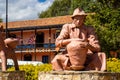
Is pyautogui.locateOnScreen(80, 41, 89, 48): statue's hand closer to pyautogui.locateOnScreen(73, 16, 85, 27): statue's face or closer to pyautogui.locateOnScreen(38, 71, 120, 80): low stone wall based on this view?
pyautogui.locateOnScreen(73, 16, 85, 27): statue's face

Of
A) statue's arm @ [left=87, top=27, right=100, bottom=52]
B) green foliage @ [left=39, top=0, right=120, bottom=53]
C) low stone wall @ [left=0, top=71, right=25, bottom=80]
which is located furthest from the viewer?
green foliage @ [left=39, top=0, right=120, bottom=53]

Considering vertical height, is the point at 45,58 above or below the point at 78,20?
below

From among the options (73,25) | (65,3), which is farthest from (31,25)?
(73,25)

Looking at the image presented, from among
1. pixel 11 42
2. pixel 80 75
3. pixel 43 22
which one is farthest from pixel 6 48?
pixel 43 22

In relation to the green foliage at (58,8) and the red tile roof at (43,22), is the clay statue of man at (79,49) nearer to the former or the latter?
the red tile roof at (43,22)

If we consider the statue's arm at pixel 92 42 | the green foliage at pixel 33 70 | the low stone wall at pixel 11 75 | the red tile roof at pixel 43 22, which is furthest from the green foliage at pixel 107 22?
the red tile roof at pixel 43 22

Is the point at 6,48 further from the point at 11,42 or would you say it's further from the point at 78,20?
the point at 78,20

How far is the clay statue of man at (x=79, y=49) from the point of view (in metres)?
8.81

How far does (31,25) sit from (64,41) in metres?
37.8

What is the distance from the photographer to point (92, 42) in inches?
357

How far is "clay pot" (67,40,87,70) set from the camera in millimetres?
8789

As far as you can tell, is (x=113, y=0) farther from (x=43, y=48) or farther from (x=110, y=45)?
(x=43, y=48)

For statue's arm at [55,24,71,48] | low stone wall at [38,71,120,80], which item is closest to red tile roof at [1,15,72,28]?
statue's arm at [55,24,71,48]

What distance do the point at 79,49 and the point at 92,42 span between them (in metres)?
0.44
